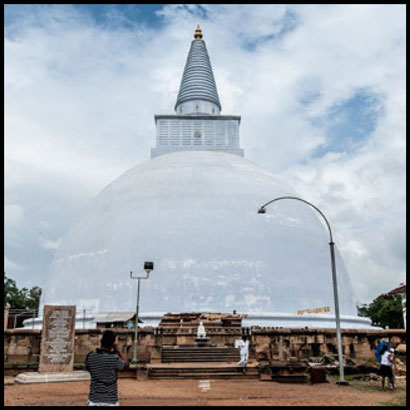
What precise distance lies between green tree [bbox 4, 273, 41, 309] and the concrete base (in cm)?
2865

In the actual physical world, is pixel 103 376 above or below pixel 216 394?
above

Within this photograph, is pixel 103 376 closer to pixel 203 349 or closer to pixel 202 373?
pixel 202 373

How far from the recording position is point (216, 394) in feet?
30.8

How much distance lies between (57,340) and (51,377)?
1095mm

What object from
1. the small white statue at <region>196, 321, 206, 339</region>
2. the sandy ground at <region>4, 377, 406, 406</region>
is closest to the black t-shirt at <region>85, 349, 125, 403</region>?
the sandy ground at <region>4, 377, 406, 406</region>

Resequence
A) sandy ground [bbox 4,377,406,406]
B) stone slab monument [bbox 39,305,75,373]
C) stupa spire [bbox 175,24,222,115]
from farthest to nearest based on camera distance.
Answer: stupa spire [bbox 175,24,222,115] → stone slab monument [bbox 39,305,75,373] → sandy ground [bbox 4,377,406,406]

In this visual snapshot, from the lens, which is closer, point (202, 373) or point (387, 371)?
A: point (387, 371)

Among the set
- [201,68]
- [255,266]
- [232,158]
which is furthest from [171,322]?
[201,68]

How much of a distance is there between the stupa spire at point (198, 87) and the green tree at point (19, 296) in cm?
2100

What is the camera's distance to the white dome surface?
63.9 feet

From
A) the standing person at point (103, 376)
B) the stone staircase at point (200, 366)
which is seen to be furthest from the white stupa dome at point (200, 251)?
the standing person at point (103, 376)

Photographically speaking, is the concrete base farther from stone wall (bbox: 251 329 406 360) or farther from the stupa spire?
the stupa spire

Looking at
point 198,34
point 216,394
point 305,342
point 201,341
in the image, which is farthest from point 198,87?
point 216,394

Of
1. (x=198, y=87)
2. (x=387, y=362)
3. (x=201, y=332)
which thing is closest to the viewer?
(x=387, y=362)
